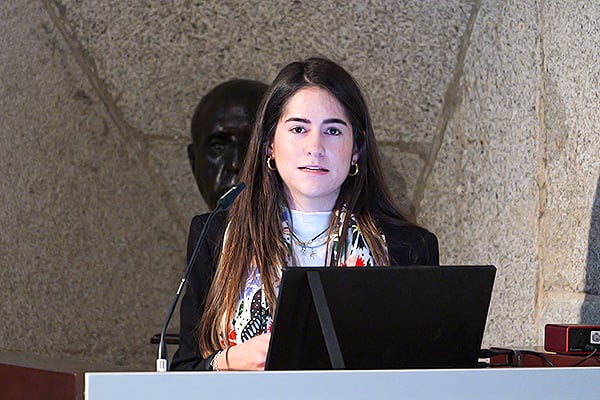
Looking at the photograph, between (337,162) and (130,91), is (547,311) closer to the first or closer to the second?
(337,162)

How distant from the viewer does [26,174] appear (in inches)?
166

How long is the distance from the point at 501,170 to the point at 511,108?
0.20 m

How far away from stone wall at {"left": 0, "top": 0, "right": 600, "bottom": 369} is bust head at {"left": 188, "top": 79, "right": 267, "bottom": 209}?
0.61 metres

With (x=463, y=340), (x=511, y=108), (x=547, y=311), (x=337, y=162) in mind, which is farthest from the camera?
(x=511, y=108)

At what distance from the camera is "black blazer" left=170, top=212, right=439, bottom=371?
2594 millimetres

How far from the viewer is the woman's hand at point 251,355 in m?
2.18

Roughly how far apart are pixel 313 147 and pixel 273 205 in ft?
0.69

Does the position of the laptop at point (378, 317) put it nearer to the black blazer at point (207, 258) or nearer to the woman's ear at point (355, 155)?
the black blazer at point (207, 258)

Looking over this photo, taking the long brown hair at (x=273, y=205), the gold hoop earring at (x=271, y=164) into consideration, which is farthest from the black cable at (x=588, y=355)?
the gold hoop earring at (x=271, y=164)

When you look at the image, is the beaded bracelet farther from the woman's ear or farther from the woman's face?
the woman's ear

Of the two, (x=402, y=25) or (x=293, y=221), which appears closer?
(x=293, y=221)

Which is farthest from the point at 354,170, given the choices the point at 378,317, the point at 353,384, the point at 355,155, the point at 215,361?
the point at 353,384

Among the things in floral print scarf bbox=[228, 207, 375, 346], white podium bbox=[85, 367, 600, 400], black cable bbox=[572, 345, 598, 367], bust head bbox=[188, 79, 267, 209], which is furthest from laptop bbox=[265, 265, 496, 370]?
bust head bbox=[188, 79, 267, 209]

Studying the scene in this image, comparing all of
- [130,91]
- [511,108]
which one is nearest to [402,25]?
[511,108]
